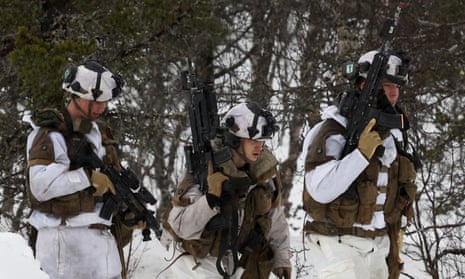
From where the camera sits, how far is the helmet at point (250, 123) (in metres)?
4.17

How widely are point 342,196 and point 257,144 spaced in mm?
689

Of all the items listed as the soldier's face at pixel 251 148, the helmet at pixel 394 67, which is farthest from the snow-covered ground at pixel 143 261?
the helmet at pixel 394 67

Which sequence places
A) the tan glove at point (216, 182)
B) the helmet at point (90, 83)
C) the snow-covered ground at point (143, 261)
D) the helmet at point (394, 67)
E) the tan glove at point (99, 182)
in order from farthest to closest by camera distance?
the helmet at point (394, 67), the helmet at point (90, 83), the tan glove at point (99, 182), the tan glove at point (216, 182), the snow-covered ground at point (143, 261)

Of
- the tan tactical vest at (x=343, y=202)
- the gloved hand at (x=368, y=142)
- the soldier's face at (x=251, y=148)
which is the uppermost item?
the gloved hand at (x=368, y=142)

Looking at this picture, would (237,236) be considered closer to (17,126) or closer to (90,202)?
(90,202)

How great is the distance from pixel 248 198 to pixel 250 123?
18.5 inches

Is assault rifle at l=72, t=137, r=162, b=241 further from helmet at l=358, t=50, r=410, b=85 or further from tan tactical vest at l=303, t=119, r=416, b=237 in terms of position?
helmet at l=358, t=50, r=410, b=85

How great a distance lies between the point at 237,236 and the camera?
4.21m

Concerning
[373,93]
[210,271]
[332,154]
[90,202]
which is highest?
[373,93]

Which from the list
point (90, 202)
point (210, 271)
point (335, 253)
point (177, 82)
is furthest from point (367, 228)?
point (177, 82)

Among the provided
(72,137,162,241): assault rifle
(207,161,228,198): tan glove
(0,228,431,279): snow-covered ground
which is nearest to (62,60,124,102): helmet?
(72,137,162,241): assault rifle

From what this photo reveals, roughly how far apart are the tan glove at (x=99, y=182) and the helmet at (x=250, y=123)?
2.65 ft

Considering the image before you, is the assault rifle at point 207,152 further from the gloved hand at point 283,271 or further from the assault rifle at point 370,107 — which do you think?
the assault rifle at point 370,107

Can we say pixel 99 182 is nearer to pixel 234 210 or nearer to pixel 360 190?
pixel 234 210
